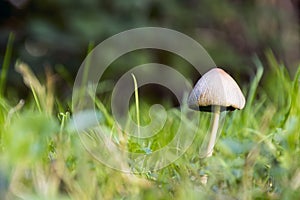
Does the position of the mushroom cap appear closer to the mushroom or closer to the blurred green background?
the mushroom

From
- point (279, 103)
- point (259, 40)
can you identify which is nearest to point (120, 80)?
point (259, 40)

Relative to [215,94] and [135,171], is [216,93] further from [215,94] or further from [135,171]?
[135,171]

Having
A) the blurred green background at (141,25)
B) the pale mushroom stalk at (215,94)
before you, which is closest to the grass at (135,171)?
the pale mushroom stalk at (215,94)

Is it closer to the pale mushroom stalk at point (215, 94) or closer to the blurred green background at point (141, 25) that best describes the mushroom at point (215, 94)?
the pale mushroom stalk at point (215, 94)

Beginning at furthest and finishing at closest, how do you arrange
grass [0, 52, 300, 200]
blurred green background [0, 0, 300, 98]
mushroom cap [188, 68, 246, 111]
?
blurred green background [0, 0, 300, 98] < mushroom cap [188, 68, 246, 111] < grass [0, 52, 300, 200]

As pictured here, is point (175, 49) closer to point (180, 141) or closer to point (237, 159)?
point (180, 141)

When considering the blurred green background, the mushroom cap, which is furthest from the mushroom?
the blurred green background
